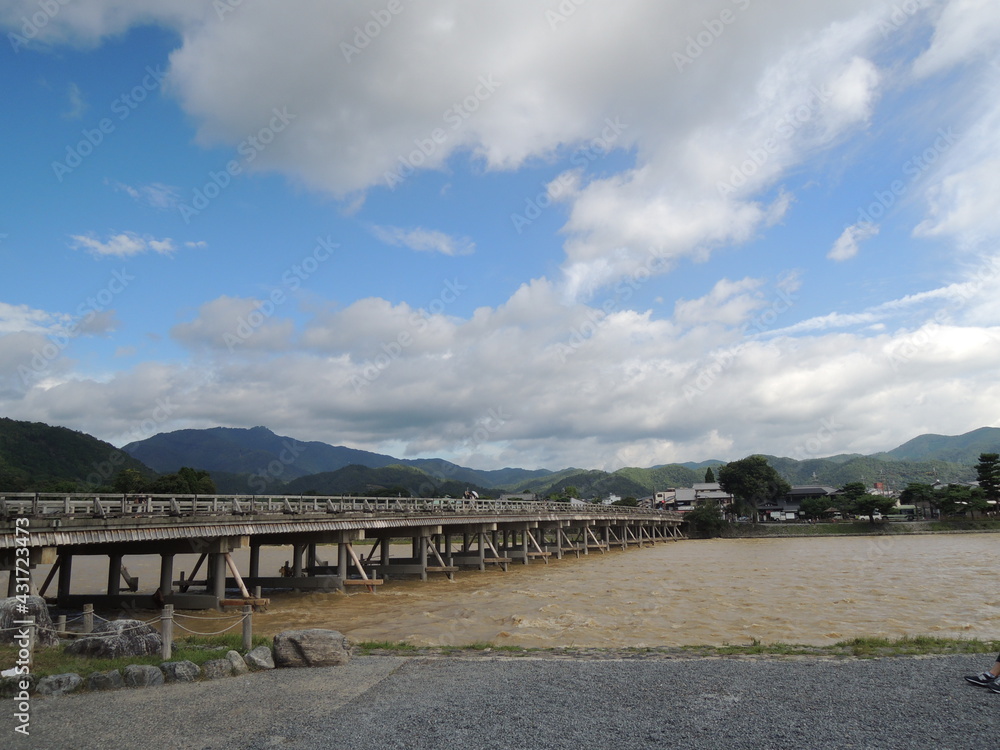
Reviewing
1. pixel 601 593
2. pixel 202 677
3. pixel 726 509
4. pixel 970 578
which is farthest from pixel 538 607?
pixel 726 509

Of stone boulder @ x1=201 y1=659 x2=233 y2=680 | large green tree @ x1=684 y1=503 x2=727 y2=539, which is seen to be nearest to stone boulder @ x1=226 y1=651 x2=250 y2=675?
stone boulder @ x1=201 y1=659 x2=233 y2=680

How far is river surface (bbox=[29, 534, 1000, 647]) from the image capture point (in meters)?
18.0

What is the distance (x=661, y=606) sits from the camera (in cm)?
2409

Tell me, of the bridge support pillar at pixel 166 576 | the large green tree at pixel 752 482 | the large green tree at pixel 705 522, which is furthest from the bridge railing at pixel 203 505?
the large green tree at pixel 752 482

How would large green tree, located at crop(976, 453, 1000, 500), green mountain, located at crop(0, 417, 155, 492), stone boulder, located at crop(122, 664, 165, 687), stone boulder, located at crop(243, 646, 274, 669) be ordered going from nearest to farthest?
stone boulder, located at crop(122, 664, 165, 687) → stone boulder, located at crop(243, 646, 274, 669) → large green tree, located at crop(976, 453, 1000, 500) → green mountain, located at crop(0, 417, 155, 492)

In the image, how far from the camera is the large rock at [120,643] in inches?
462

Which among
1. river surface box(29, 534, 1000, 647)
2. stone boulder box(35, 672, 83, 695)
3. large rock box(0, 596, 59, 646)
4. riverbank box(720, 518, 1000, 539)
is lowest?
riverbank box(720, 518, 1000, 539)

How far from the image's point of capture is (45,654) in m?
11.8

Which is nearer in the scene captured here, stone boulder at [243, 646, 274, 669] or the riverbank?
stone boulder at [243, 646, 274, 669]

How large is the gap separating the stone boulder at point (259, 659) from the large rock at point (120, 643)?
1967mm

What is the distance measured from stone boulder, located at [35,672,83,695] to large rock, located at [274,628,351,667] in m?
3.21

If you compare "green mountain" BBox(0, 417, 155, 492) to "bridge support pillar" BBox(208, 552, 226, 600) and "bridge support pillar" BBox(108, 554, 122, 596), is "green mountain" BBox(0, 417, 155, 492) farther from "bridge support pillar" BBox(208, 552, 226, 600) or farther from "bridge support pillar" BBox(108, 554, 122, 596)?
"bridge support pillar" BBox(208, 552, 226, 600)

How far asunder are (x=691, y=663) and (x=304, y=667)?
742 cm

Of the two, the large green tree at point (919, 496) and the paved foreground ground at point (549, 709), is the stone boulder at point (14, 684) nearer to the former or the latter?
the paved foreground ground at point (549, 709)
